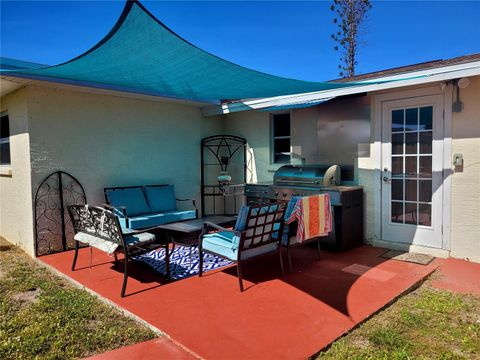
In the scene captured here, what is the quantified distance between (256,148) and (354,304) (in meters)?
5.06

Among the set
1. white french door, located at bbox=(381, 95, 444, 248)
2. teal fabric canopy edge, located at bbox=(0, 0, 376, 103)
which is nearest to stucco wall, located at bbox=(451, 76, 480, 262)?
white french door, located at bbox=(381, 95, 444, 248)

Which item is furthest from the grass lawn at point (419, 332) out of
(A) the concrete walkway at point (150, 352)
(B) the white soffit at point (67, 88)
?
(B) the white soffit at point (67, 88)

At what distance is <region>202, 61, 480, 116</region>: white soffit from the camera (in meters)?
4.85

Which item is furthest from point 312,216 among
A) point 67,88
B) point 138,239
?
point 67,88

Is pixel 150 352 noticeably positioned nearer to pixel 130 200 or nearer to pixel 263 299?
pixel 263 299

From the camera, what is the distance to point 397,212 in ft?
19.9

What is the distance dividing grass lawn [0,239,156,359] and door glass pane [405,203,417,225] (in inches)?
178

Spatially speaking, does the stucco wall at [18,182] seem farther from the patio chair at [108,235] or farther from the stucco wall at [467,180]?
the stucco wall at [467,180]

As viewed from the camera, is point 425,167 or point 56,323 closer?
point 56,323

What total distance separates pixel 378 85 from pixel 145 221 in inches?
177

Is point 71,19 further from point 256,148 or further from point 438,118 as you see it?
point 438,118

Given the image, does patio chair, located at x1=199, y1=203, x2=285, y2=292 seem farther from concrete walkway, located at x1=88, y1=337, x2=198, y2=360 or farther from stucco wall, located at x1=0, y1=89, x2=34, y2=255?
stucco wall, located at x1=0, y1=89, x2=34, y2=255

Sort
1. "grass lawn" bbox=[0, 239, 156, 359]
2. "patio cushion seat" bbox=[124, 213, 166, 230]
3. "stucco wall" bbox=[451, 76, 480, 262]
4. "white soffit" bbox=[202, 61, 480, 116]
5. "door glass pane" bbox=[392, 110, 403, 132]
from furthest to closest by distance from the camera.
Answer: "patio cushion seat" bbox=[124, 213, 166, 230], "door glass pane" bbox=[392, 110, 403, 132], "stucco wall" bbox=[451, 76, 480, 262], "white soffit" bbox=[202, 61, 480, 116], "grass lawn" bbox=[0, 239, 156, 359]

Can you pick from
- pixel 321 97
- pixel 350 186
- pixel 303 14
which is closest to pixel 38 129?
pixel 321 97
